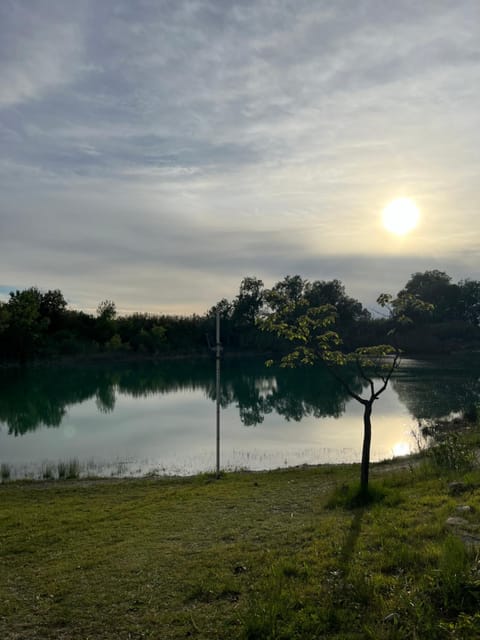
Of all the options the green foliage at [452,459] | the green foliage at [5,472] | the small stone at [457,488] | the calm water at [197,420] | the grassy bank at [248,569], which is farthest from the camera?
the calm water at [197,420]

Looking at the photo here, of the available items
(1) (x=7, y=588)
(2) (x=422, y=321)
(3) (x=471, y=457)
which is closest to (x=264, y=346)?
(2) (x=422, y=321)

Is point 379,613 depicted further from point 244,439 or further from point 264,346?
point 264,346

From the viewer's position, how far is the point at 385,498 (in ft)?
23.8

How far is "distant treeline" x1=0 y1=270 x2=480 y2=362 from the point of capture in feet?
183

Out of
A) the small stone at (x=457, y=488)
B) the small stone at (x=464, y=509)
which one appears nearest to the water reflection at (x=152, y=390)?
the small stone at (x=457, y=488)

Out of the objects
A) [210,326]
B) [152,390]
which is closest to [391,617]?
[152,390]

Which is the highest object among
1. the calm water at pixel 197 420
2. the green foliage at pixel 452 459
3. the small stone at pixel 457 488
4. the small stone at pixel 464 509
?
the small stone at pixel 464 509

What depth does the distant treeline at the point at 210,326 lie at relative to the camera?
55.8 metres

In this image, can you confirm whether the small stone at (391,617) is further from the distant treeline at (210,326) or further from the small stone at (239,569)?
the distant treeline at (210,326)

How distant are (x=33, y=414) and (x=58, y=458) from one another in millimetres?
10244

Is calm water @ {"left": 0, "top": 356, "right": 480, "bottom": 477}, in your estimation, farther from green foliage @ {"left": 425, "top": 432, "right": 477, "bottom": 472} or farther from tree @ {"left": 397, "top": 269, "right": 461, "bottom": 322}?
tree @ {"left": 397, "top": 269, "right": 461, "bottom": 322}

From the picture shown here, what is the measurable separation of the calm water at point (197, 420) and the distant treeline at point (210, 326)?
1326 centimetres

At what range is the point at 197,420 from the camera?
24.0m

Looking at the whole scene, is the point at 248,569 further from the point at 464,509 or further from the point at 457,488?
the point at 457,488
